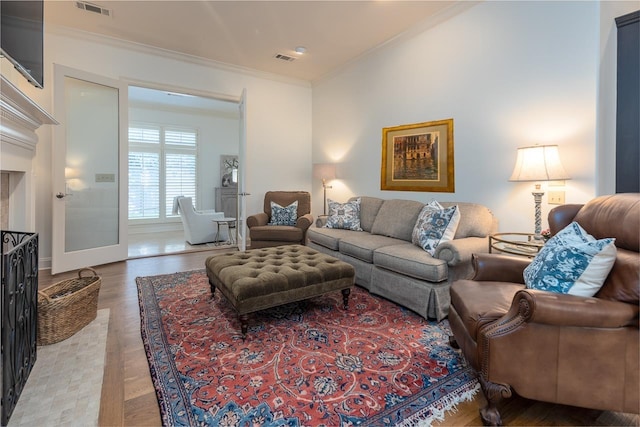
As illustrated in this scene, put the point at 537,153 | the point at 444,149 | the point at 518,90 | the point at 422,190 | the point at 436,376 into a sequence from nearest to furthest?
1. the point at 436,376
2. the point at 537,153
3. the point at 518,90
4. the point at 444,149
5. the point at 422,190

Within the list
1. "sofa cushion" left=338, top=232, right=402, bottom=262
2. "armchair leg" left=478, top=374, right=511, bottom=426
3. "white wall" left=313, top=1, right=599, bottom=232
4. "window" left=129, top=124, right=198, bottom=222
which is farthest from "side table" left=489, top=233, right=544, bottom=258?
"window" left=129, top=124, right=198, bottom=222

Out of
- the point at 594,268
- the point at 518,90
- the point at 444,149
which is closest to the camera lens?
the point at 594,268

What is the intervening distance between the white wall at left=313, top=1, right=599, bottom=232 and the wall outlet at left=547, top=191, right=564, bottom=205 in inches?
1.6

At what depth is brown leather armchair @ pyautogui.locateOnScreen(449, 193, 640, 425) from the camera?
127 centimetres

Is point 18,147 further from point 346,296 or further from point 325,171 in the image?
point 325,171

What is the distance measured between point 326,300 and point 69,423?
1866mm

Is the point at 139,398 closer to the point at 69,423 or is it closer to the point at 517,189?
the point at 69,423

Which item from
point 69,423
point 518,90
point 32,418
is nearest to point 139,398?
point 69,423

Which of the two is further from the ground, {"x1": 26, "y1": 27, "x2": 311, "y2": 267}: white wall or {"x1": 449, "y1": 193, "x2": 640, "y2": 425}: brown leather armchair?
{"x1": 26, "y1": 27, "x2": 311, "y2": 267}: white wall

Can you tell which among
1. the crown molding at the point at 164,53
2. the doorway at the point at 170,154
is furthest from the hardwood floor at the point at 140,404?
the doorway at the point at 170,154

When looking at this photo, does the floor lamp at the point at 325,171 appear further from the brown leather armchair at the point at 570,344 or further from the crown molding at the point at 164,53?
the brown leather armchair at the point at 570,344

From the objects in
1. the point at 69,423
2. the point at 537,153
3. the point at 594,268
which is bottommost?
the point at 69,423

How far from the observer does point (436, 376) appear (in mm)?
1728

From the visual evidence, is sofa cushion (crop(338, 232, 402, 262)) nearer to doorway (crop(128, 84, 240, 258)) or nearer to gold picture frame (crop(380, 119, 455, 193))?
gold picture frame (crop(380, 119, 455, 193))
